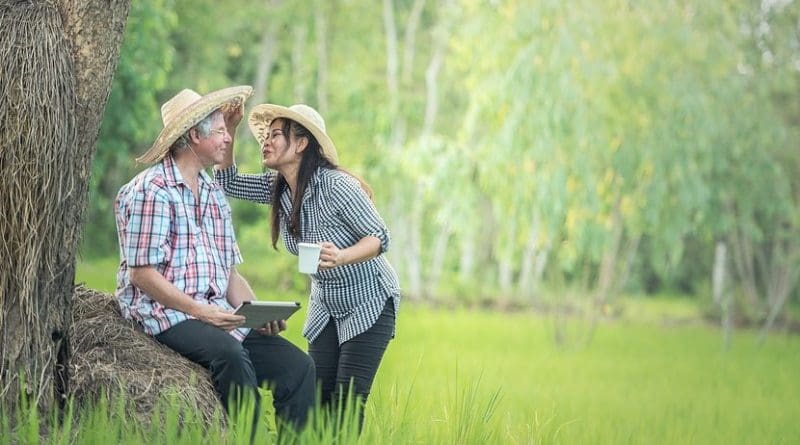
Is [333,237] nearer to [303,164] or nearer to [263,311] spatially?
[303,164]

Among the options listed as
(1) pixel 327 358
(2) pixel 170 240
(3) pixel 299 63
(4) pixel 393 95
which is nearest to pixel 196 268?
(2) pixel 170 240

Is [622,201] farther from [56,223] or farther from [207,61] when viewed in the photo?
[207,61]

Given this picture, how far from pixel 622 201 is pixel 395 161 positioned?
20.5ft

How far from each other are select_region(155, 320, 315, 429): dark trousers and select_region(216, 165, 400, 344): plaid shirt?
39 cm

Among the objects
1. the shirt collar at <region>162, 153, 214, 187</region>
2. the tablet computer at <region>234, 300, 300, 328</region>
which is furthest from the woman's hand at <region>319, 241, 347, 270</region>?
the shirt collar at <region>162, 153, 214, 187</region>

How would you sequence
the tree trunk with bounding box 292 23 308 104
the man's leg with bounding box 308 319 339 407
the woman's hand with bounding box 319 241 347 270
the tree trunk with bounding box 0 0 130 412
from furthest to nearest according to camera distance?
the tree trunk with bounding box 292 23 308 104
the man's leg with bounding box 308 319 339 407
the woman's hand with bounding box 319 241 347 270
the tree trunk with bounding box 0 0 130 412

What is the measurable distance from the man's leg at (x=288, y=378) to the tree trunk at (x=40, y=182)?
75 cm

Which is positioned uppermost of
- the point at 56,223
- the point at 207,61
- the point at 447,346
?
the point at 207,61

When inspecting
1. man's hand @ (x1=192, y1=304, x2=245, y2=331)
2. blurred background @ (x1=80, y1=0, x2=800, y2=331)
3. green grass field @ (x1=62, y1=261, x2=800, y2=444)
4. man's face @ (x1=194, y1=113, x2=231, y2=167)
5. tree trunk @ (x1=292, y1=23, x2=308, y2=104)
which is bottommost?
green grass field @ (x1=62, y1=261, x2=800, y2=444)

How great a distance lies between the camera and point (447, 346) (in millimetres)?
13625

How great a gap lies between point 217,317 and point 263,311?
0.61 feet

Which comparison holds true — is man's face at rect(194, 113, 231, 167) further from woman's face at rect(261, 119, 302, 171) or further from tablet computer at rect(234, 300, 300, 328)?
tablet computer at rect(234, 300, 300, 328)

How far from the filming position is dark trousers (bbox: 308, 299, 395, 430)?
5.42 m

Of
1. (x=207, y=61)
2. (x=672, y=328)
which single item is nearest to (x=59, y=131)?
(x=672, y=328)
